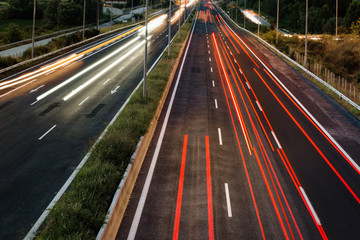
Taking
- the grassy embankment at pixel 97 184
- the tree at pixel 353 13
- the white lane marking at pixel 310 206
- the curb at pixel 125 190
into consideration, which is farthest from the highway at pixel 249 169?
the tree at pixel 353 13

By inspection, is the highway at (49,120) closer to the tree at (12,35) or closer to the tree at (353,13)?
the tree at (12,35)

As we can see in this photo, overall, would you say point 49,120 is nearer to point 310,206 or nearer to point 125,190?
point 125,190

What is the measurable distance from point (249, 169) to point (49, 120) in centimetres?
1294

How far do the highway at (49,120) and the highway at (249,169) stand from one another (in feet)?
11.8

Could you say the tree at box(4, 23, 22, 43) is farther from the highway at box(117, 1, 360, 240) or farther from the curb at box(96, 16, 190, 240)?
the curb at box(96, 16, 190, 240)

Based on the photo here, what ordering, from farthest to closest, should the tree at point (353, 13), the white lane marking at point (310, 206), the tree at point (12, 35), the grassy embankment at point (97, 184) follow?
the tree at point (353, 13)
the tree at point (12, 35)
the white lane marking at point (310, 206)
the grassy embankment at point (97, 184)

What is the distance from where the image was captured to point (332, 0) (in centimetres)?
10600

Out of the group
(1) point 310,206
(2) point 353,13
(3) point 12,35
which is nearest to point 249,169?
(1) point 310,206

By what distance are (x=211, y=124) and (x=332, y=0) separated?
352ft

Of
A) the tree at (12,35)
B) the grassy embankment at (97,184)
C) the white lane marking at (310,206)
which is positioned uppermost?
the tree at (12,35)

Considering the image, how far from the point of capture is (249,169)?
46.9ft

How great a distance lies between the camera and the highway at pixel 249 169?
10320 mm

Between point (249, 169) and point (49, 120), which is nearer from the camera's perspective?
point (249, 169)

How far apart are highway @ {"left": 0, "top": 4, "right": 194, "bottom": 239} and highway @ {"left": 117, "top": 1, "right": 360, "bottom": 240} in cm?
358
